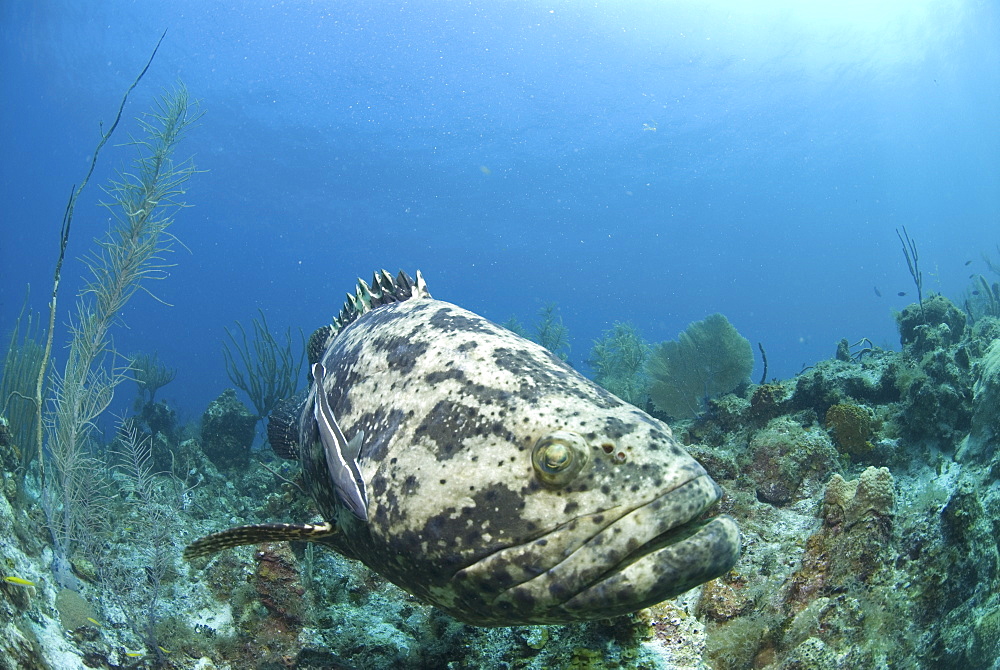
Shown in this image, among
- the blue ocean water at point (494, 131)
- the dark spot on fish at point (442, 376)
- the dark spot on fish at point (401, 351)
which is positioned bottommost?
the dark spot on fish at point (442, 376)

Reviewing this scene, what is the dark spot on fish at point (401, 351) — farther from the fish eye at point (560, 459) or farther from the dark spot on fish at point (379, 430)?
the fish eye at point (560, 459)

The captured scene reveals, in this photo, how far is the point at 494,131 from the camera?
Result: 5553cm

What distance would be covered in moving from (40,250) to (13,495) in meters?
121

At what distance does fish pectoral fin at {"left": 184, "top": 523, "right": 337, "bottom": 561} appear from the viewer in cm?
251

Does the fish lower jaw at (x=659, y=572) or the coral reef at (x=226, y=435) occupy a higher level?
the coral reef at (x=226, y=435)

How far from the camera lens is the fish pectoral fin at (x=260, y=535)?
251 centimetres

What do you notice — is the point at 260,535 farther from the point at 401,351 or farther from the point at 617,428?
the point at 617,428

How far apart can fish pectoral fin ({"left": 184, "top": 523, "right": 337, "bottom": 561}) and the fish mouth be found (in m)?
1.19

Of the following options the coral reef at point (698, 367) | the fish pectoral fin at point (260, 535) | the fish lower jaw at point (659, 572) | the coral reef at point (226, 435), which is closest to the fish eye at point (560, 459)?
the fish lower jaw at point (659, 572)

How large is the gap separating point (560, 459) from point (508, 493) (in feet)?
0.84

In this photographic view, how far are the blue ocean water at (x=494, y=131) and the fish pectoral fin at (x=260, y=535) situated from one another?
61.0 feet

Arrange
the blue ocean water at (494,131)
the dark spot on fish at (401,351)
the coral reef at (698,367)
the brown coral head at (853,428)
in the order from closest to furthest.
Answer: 1. the dark spot on fish at (401,351)
2. the brown coral head at (853,428)
3. the coral reef at (698,367)
4. the blue ocean water at (494,131)

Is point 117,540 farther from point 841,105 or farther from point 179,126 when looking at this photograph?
point 841,105

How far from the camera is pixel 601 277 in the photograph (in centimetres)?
11788
